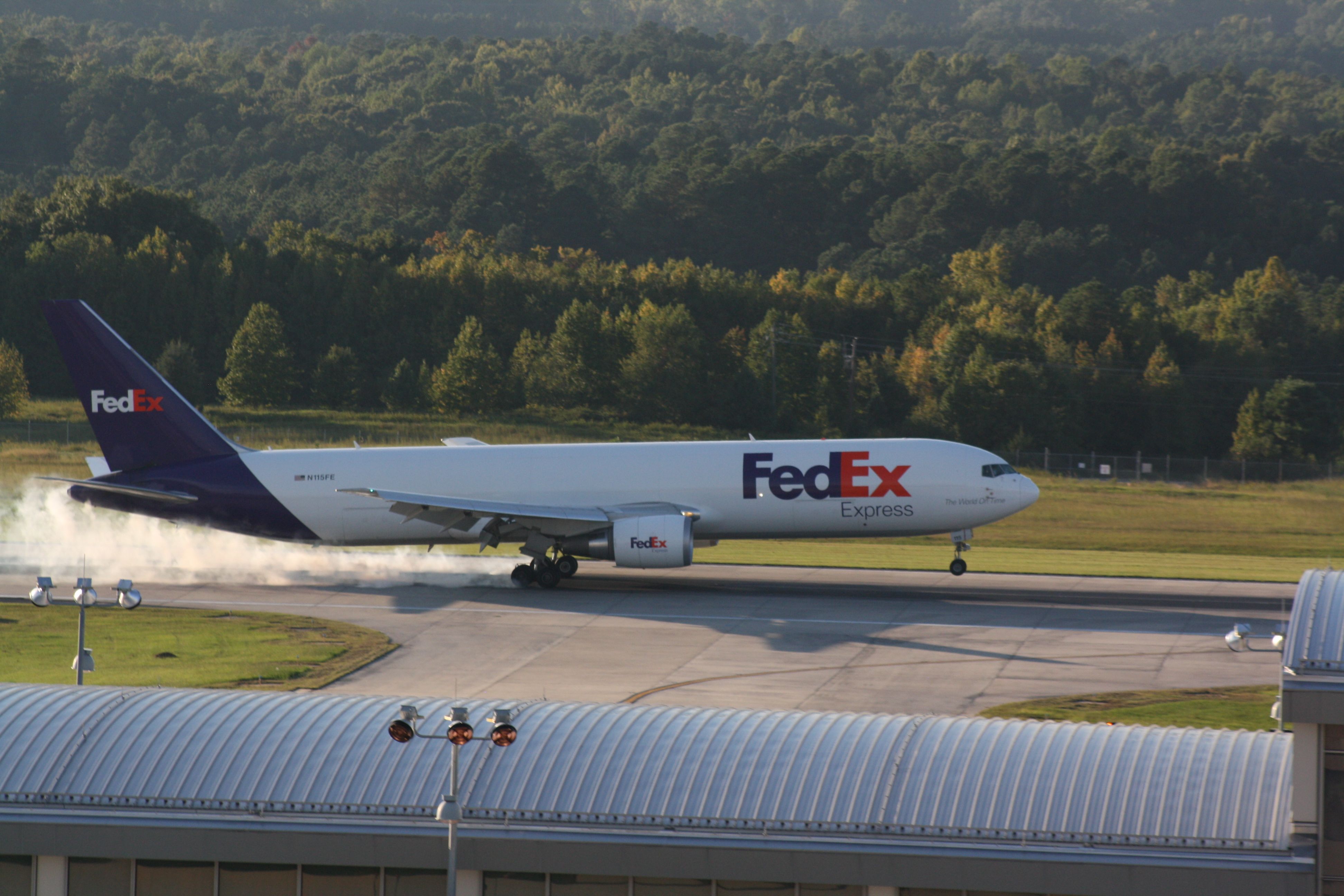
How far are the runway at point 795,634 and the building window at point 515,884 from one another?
14392 mm

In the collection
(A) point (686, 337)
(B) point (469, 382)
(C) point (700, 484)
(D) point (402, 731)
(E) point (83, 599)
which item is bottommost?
(E) point (83, 599)

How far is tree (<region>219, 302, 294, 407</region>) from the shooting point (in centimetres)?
12756

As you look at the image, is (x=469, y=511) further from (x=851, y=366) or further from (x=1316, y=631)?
(x=851, y=366)

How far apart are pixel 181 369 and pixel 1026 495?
96675 mm

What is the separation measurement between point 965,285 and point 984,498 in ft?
405

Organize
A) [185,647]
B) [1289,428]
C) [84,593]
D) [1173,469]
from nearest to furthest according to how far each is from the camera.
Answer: [84,593]
[185,647]
[1173,469]
[1289,428]

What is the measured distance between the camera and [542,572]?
51.2 m

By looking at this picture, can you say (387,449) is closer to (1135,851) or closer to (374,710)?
(374,710)

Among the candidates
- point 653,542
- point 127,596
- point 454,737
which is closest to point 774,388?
point 653,542

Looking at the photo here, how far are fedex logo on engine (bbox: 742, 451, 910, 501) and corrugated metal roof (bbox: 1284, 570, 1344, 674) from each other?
30.9 m

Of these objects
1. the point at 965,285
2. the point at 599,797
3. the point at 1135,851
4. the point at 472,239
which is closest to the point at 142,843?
the point at 599,797

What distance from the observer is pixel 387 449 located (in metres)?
53.0

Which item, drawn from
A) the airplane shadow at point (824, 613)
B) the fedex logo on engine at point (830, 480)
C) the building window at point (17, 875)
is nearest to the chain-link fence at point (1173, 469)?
the fedex logo on engine at point (830, 480)

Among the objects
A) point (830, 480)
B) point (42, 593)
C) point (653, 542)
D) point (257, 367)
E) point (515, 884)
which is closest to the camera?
point (515, 884)
